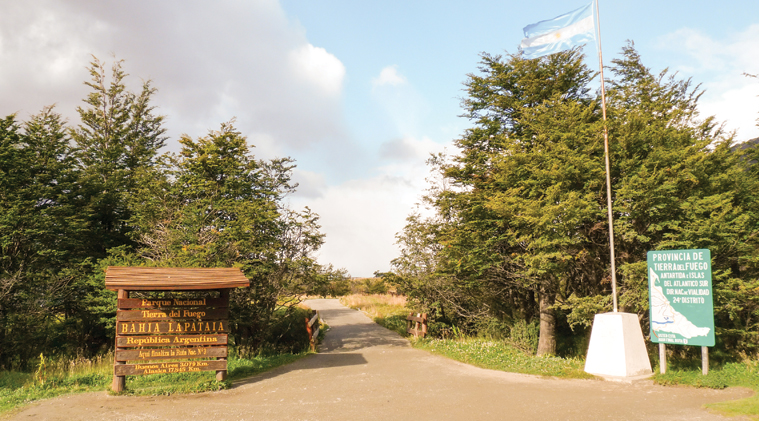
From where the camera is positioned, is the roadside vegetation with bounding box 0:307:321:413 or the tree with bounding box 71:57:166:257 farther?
the tree with bounding box 71:57:166:257

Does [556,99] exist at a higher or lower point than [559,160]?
higher

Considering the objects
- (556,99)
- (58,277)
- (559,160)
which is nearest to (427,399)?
(559,160)

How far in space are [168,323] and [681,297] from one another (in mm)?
11597

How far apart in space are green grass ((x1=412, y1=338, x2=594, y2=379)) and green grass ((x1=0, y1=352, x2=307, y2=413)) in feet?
18.6

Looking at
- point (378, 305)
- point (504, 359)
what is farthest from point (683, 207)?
point (378, 305)

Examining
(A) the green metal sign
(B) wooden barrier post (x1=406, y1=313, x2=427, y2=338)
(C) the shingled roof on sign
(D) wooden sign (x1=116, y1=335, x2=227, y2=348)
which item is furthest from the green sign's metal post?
(D) wooden sign (x1=116, y1=335, x2=227, y2=348)

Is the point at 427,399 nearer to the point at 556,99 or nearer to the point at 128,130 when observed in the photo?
the point at 556,99

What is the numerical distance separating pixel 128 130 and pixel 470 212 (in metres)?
21.8

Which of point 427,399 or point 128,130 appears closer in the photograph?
point 427,399

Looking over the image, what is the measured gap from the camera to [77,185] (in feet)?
58.6

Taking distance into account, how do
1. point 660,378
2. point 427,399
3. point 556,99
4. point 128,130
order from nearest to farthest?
point 427,399 → point 660,378 → point 556,99 → point 128,130

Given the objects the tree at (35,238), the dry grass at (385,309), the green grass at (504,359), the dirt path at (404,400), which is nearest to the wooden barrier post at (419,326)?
the green grass at (504,359)

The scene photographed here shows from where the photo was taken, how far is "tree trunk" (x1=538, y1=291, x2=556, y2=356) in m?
15.0

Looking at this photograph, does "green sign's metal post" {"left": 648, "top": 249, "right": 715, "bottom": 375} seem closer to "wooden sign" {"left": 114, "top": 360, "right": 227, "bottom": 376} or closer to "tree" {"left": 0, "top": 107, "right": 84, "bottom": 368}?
"wooden sign" {"left": 114, "top": 360, "right": 227, "bottom": 376}
